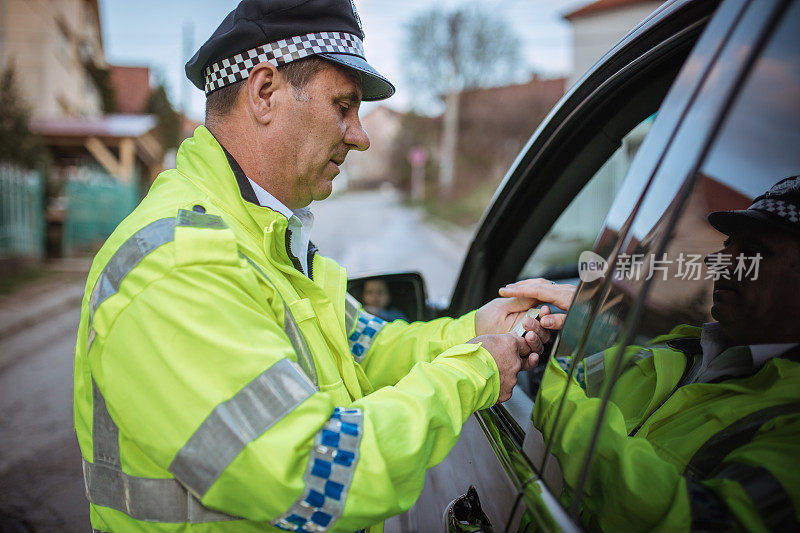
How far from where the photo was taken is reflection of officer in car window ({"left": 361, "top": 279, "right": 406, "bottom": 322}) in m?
2.31

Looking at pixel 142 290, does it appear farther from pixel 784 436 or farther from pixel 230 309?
pixel 784 436

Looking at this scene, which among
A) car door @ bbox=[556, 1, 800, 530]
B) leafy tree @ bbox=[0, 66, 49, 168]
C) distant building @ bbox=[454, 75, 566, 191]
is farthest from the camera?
distant building @ bbox=[454, 75, 566, 191]

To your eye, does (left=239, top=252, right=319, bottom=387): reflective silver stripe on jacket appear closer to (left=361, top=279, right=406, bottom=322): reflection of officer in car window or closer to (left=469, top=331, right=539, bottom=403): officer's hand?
(left=469, top=331, right=539, bottom=403): officer's hand

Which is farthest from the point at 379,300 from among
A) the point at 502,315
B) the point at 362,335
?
the point at 502,315

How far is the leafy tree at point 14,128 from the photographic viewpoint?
1045cm

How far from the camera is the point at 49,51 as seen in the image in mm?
18891

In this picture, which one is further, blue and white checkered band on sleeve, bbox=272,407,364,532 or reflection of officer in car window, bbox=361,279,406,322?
reflection of officer in car window, bbox=361,279,406,322

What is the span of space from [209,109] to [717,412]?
146cm

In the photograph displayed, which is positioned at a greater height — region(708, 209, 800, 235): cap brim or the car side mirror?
region(708, 209, 800, 235): cap brim

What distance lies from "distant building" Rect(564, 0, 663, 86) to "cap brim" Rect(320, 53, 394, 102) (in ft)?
53.6

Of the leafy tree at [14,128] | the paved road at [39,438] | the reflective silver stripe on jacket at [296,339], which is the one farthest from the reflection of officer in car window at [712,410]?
the leafy tree at [14,128]

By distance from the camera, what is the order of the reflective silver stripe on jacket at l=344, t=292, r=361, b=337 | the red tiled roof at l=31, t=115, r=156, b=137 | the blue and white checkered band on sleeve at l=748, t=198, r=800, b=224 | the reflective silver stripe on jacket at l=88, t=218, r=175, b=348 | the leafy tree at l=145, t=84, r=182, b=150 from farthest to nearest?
the leafy tree at l=145, t=84, r=182, b=150 < the red tiled roof at l=31, t=115, r=156, b=137 < the reflective silver stripe on jacket at l=344, t=292, r=361, b=337 < the blue and white checkered band on sleeve at l=748, t=198, r=800, b=224 < the reflective silver stripe on jacket at l=88, t=218, r=175, b=348

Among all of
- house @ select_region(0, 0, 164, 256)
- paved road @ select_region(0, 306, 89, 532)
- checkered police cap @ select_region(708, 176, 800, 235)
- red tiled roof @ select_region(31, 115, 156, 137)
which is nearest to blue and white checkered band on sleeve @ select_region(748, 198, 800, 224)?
checkered police cap @ select_region(708, 176, 800, 235)

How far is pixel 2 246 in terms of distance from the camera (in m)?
9.48
